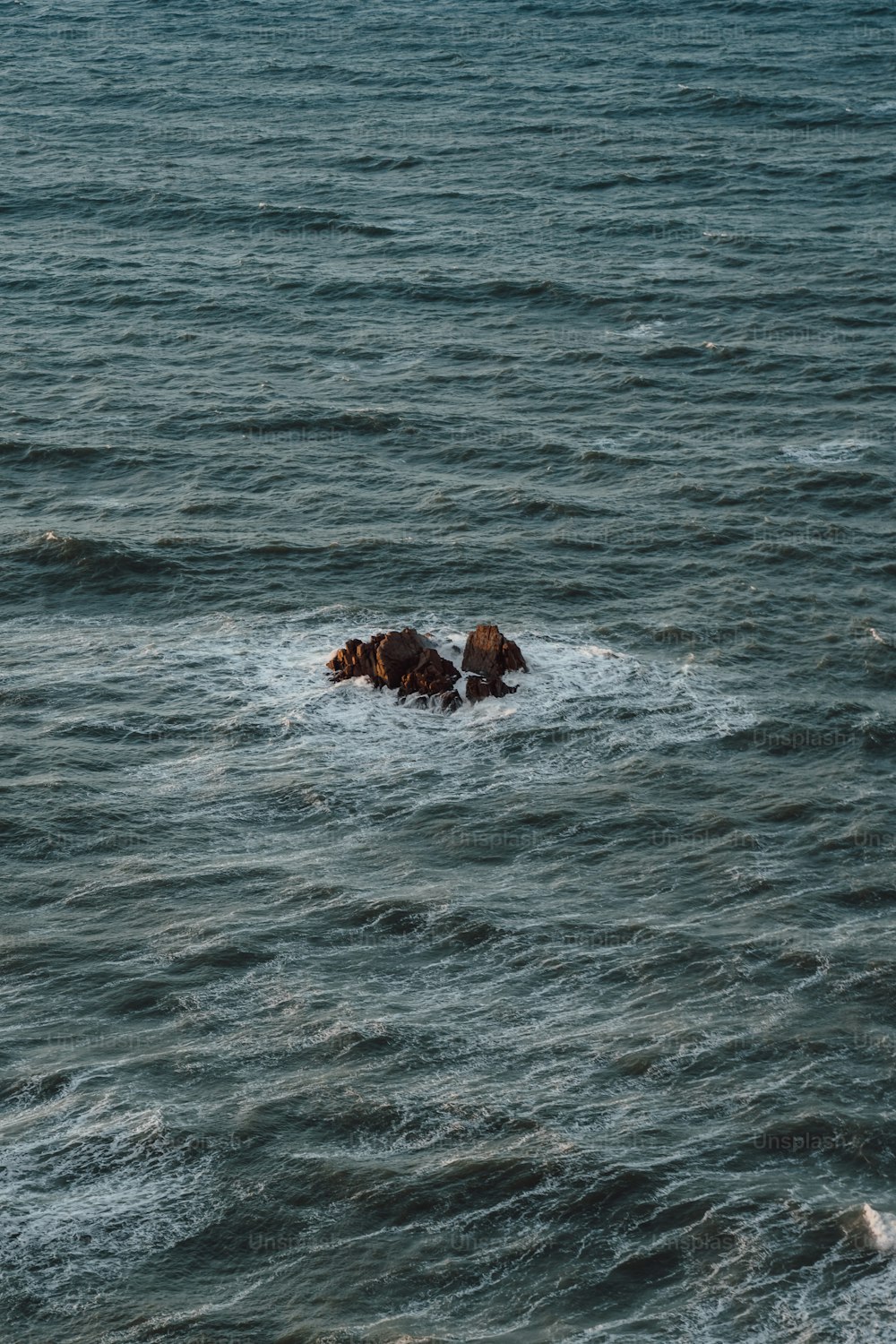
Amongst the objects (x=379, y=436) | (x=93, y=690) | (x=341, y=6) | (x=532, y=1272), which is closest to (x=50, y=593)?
(x=93, y=690)

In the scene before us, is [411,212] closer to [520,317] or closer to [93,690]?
[520,317]

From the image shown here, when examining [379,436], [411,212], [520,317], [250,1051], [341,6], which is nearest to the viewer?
[250,1051]

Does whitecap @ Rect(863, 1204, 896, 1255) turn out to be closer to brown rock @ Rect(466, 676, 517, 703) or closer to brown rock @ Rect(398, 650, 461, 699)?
brown rock @ Rect(466, 676, 517, 703)

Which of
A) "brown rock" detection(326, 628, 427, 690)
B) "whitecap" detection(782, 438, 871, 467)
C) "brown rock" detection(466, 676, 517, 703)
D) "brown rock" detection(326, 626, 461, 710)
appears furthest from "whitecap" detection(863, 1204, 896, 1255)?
"whitecap" detection(782, 438, 871, 467)

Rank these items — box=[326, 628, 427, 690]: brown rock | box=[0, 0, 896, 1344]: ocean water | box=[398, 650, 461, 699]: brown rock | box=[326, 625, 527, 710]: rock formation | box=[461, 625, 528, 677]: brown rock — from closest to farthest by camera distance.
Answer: box=[0, 0, 896, 1344]: ocean water
box=[398, 650, 461, 699]: brown rock
box=[326, 625, 527, 710]: rock formation
box=[326, 628, 427, 690]: brown rock
box=[461, 625, 528, 677]: brown rock

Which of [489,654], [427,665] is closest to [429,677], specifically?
[427,665]

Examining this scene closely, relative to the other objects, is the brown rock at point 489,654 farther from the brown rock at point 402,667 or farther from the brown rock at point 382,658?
the brown rock at point 382,658
